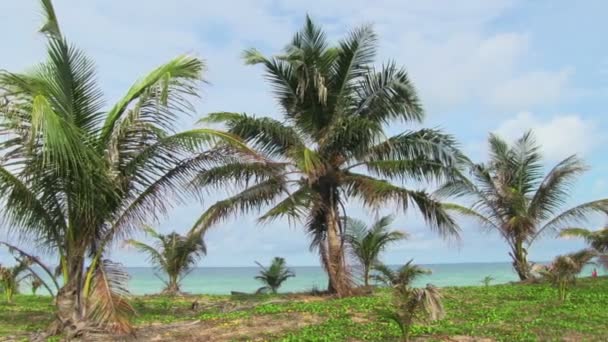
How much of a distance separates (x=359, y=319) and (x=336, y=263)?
3691 mm

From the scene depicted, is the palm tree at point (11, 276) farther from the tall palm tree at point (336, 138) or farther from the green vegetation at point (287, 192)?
the tall palm tree at point (336, 138)

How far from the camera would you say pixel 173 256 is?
19.2 meters

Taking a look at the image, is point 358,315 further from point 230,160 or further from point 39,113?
point 39,113

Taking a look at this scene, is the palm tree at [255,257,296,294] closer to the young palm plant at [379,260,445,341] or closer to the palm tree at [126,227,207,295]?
the palm tree at [126,227,207,295]

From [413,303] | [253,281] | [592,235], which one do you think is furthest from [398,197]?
[253,281]

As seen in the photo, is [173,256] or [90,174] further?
[173,256]

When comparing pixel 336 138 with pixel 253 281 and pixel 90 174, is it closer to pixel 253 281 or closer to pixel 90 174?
pixel 90 174

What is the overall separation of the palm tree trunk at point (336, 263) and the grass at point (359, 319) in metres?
0.66

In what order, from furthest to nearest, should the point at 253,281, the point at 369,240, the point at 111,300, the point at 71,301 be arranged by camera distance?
the point at 253,281, the point at 369,240, the point at 71,301, the point at 111,300

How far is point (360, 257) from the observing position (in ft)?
56.9

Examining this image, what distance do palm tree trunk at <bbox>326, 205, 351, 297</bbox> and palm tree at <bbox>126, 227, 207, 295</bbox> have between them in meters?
6.18

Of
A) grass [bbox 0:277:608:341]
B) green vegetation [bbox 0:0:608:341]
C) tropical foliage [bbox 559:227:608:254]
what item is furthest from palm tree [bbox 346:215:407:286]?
tropical foliage [bbox 559:227:608:254]

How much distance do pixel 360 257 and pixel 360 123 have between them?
Result: 5751mm

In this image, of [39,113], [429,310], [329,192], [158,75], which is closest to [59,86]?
[158,75]
